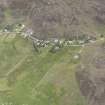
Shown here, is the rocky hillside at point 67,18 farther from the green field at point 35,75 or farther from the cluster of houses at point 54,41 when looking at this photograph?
the green field at point 35,75

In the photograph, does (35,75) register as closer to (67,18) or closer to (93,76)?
(93,76)

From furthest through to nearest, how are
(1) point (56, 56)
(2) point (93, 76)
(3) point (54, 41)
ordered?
(3) point (54, 41), (1) point (56, 56), (2) point (93, 76)

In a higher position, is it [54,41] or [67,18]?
[67,18]

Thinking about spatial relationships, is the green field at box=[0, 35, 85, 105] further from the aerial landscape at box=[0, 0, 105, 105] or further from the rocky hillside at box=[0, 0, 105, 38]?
the rocky hillside at box=[0, 0, 105, 38]

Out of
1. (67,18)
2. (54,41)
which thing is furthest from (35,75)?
(67,18)

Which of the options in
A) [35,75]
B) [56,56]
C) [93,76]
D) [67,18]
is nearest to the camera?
[93,76]

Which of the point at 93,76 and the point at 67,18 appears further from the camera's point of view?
the point at 67,18

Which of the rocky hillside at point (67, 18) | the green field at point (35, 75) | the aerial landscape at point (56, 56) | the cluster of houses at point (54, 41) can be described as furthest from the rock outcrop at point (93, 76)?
the rocky hillside at point (67, 18)

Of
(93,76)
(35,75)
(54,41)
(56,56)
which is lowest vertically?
(35,75)
